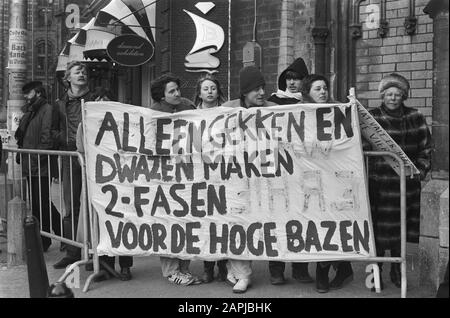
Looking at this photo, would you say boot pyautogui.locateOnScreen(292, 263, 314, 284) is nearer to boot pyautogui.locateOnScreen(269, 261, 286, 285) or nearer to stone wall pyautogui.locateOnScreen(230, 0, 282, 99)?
boot pyautogui.locateOnScreen(269, 261, 286, 285)

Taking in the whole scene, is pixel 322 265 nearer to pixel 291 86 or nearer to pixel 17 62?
pixel 291 86

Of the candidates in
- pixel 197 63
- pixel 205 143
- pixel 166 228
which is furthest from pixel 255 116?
pixel 197 63

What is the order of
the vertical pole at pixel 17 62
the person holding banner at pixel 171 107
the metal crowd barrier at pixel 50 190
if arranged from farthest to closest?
the vertical pole at pixel 17 62
the metal crowd barrier at pixel 50 190
the person holding banner at pixel 171 107

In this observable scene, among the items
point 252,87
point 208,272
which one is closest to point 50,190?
point 208,272

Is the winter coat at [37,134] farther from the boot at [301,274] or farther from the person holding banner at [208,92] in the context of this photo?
the boot at [301,274]

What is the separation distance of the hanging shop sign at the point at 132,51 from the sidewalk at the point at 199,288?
7.75 metres

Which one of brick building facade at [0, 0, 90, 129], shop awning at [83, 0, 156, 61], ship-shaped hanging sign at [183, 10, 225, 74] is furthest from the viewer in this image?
brick building facade at [0, 0, 90, 129]

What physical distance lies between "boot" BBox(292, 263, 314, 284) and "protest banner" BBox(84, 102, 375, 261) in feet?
1.46

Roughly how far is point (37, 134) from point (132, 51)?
6642mm

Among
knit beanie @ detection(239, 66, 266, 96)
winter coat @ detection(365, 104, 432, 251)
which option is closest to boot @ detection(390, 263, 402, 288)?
winter coat @ detection(365, 104, 432, 251)

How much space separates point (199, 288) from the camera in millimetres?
5793

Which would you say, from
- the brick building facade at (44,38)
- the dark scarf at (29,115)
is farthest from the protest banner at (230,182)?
the brick building facade at (44,38)

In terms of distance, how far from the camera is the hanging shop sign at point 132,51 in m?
13.7

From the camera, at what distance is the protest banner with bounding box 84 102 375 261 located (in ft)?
17.8
